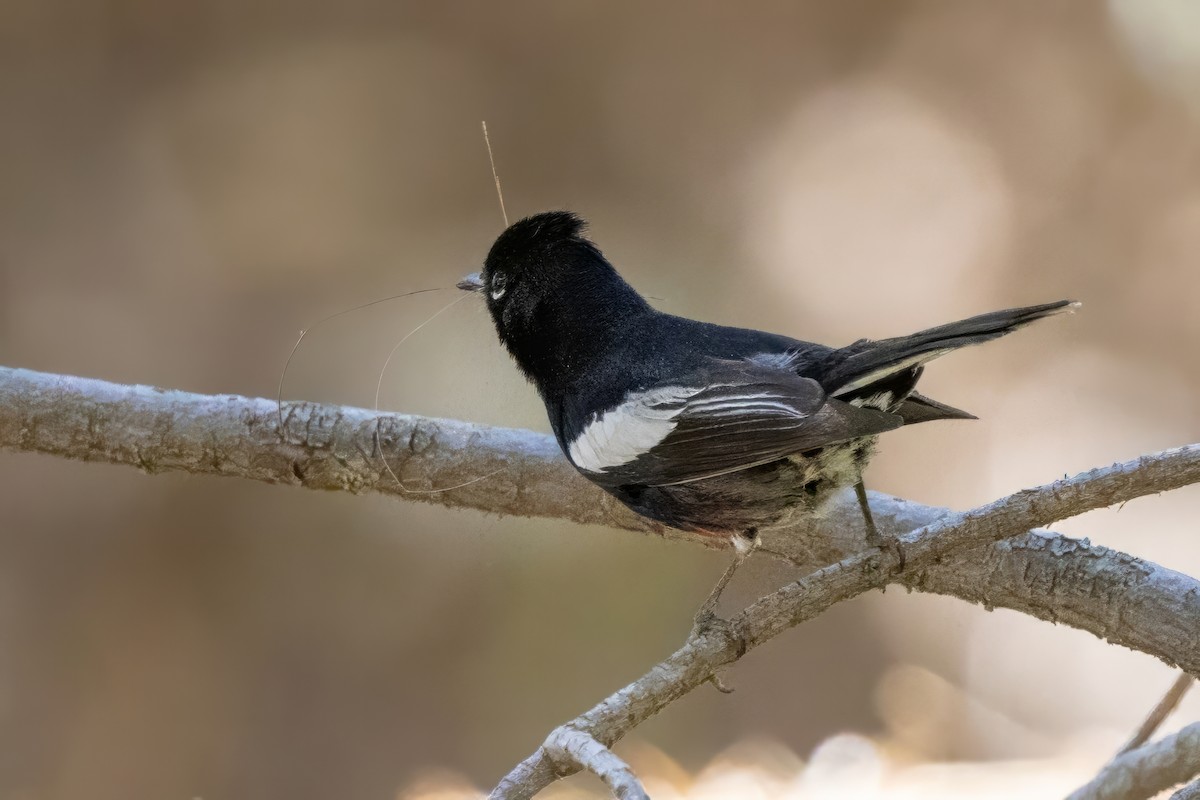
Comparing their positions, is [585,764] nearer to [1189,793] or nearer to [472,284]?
[1189,793]

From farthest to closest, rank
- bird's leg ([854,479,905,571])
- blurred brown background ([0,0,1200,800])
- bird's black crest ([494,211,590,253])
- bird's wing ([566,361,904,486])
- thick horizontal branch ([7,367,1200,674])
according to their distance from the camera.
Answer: blurred brown background ([0,0,1200,800]) < thick horizontal branch ([7,367,1200,674]) < bird's black crest ([494,211,590,253]) < bird's leg ([854,479,905,571]) < bird's wing ([566,361,904,486])

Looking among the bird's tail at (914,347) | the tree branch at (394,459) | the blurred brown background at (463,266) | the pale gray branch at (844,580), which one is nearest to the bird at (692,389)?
the bird's tail at (914,347)

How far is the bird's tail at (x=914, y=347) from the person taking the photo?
3.74 feet

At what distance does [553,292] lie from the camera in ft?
5.23

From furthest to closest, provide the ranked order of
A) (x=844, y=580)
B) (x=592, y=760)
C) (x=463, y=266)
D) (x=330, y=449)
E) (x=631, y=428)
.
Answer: (x=463, y=266), (x=330, y=449), (x=631, y=428), (x=844, y=580), (x=592, y=760)

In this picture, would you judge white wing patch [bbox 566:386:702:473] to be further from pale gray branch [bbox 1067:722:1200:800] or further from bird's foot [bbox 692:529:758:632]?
pale gray branch [bbox 1067:722:1200:800]

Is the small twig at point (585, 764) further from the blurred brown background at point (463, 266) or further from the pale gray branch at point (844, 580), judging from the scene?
the blurred brown background at point (463, 266)

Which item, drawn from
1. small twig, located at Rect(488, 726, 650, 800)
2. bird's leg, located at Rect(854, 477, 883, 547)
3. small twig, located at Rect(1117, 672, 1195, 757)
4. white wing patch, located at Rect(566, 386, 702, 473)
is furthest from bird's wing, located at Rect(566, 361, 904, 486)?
small twig, located at Rect(1117, 672, 1195, 757)

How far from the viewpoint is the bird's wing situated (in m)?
1.25

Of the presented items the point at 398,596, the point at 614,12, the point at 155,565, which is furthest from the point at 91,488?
the point at 614,12

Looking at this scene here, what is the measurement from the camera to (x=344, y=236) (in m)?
2.47

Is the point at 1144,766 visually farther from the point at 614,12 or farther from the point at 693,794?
the point at 614,12

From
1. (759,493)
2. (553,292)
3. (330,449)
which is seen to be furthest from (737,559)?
(330,449)

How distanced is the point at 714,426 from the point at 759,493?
130mm
